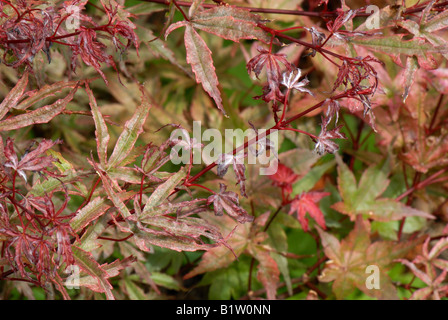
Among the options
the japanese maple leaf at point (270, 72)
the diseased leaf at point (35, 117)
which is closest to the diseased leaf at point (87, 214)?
the diseased leaf at point (35, 117)

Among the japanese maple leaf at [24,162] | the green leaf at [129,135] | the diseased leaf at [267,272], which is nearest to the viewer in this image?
the japanese maple leaf at [24,162]

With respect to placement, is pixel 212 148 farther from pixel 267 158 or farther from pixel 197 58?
pixel 197 58

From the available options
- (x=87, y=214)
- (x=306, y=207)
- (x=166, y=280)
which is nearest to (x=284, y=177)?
(x=306, y=207)

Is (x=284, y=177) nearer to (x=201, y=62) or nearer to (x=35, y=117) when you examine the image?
(x=201, y=62)

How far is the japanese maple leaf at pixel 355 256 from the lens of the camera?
988 mm

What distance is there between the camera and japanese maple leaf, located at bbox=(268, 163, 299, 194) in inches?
38.1

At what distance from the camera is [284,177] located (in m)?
0.98

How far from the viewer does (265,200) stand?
0.98 metres

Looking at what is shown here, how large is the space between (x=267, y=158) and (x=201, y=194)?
0.54ft

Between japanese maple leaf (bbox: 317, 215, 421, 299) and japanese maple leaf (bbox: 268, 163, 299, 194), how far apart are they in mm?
120

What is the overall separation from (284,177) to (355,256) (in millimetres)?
241

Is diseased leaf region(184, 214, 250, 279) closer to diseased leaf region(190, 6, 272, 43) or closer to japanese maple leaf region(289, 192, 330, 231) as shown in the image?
japanese maple leaf region(289, 192, 330, 231)

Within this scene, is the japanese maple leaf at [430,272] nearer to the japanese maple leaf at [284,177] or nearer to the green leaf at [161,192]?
the japanese maple leaf at [284,177]

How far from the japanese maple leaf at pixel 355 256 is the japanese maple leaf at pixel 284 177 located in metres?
0.12
